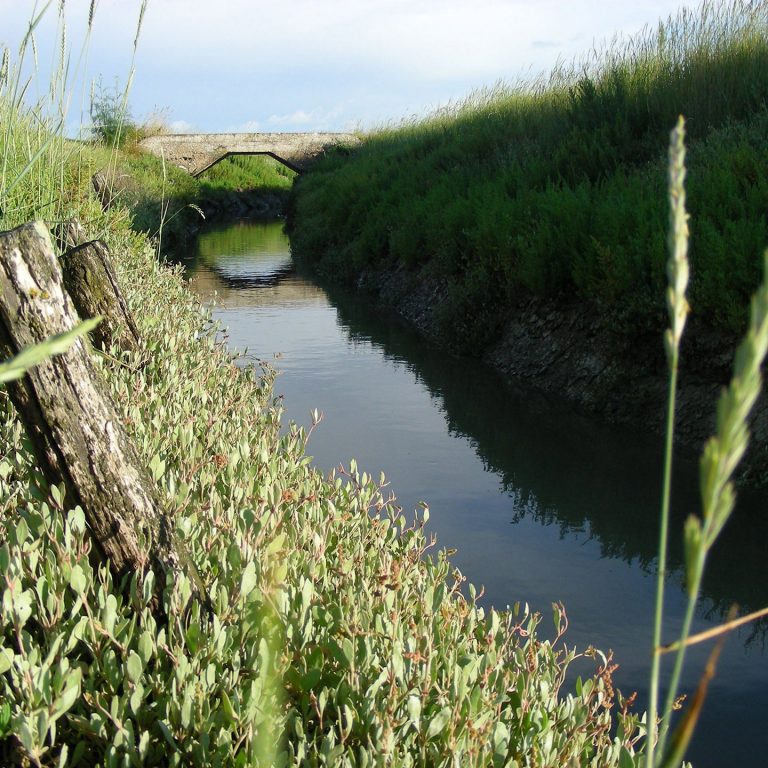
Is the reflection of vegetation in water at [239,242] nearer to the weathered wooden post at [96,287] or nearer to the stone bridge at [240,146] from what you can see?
the stone bridge at [240,146]

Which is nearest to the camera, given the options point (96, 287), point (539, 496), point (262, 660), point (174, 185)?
point (262, 660)

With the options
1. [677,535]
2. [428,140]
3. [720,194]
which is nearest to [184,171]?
[428,140]

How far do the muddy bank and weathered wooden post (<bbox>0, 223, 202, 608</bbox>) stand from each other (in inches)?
146

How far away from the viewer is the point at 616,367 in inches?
291

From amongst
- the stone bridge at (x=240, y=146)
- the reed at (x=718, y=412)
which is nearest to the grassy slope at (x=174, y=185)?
the stone bridge at (x=240, y=146)

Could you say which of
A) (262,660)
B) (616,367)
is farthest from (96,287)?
(616,367)

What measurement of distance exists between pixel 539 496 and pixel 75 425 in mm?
4037

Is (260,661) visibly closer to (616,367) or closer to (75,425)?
(75,425)

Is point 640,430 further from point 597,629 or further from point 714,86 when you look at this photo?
point 714,86

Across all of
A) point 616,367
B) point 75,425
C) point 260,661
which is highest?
point 75,425

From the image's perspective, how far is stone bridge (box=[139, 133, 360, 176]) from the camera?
34656 millimetres

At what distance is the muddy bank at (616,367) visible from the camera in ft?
21.1

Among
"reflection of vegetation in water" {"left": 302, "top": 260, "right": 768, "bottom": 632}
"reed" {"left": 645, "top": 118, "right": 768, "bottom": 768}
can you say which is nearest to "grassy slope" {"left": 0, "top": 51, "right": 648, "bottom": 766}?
"reed" {"left": 645, "top": 118, "right": 768, "bottom": 768}

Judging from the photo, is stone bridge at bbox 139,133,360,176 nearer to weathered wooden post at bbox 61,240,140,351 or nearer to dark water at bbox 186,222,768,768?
dark water at bbox 186,222,768,768
